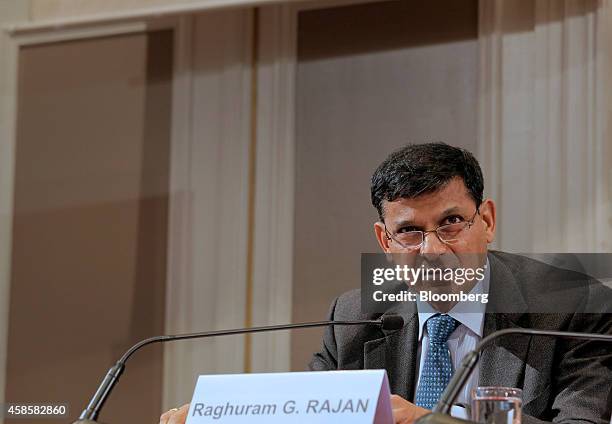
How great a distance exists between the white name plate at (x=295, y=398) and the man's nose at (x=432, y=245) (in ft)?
2.37

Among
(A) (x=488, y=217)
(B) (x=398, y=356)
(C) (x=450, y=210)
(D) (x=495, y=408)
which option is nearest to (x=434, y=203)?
(C) (x=450, y=210)

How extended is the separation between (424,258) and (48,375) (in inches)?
58.7

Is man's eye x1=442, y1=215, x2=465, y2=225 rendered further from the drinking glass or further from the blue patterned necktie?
the drinking glass

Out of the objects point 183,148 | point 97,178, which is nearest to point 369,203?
point 183,148

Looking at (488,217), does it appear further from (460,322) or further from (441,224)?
(460,322)

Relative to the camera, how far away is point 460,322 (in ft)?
8.44

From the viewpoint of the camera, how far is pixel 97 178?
374cm

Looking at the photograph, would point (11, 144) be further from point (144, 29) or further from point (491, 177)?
point (491, 177)

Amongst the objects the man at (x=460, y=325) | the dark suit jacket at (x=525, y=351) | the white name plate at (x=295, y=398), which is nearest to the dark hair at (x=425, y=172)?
the man at (x=460, y=325)

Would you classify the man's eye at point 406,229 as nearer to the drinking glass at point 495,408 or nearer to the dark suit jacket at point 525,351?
the dark suit jacket at point 525,351

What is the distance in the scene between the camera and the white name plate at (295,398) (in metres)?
1.89

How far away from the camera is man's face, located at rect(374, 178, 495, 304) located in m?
2.61

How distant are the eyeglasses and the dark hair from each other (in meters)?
0.09

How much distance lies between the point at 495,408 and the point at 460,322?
0.67 m
